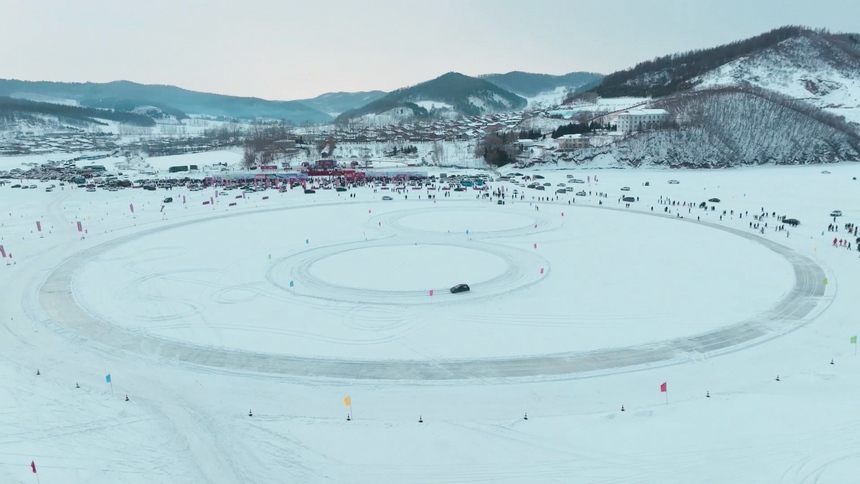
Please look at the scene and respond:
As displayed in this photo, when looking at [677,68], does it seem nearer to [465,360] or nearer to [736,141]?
[736,141]

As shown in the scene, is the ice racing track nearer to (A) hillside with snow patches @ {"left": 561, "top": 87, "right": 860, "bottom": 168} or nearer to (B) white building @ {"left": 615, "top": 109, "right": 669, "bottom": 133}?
(A) hillside with snow patches @ {"left": 561, "top": 87, "right": 860, "bottom": 168}

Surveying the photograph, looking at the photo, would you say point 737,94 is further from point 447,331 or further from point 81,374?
point 81,374

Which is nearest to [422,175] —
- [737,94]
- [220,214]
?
[220,214]

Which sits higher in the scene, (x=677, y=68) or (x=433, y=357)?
(x=677, y=68)

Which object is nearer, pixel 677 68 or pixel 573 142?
pixel 573 142

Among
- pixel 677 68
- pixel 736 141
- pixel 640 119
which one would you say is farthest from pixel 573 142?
pixel 677 68

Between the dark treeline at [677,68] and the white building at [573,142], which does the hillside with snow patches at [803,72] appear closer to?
the dark treeline at [677,68]
